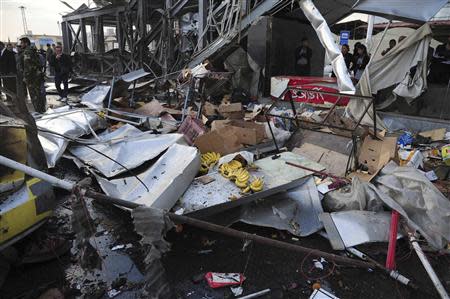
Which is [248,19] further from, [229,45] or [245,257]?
[245,257]

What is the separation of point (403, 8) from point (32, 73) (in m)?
8.97

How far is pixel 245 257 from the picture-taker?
10.8ft

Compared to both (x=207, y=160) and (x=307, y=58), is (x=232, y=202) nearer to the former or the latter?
(x=207, y=160)

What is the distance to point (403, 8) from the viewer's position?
261 inches

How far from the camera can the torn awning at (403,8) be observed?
6.34 meters

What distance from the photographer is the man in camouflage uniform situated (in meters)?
8.98

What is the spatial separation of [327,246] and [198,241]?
4.35 feet

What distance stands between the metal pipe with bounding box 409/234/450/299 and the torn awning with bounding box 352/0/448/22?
471cm

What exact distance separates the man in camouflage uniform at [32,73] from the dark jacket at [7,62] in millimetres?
579

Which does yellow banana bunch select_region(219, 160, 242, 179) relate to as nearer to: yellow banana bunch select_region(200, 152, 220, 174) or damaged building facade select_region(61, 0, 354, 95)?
yellow banana bunch select_region(200, 152, 220, 174)

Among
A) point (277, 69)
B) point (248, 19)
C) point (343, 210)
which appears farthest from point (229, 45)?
point (343, 210)

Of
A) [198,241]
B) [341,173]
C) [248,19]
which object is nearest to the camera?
[198,241]

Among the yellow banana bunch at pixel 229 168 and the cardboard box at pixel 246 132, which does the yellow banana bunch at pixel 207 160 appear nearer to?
the yellow banana bunch at pixel 229 168

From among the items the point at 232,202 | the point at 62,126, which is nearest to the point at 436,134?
the point at 232,202
